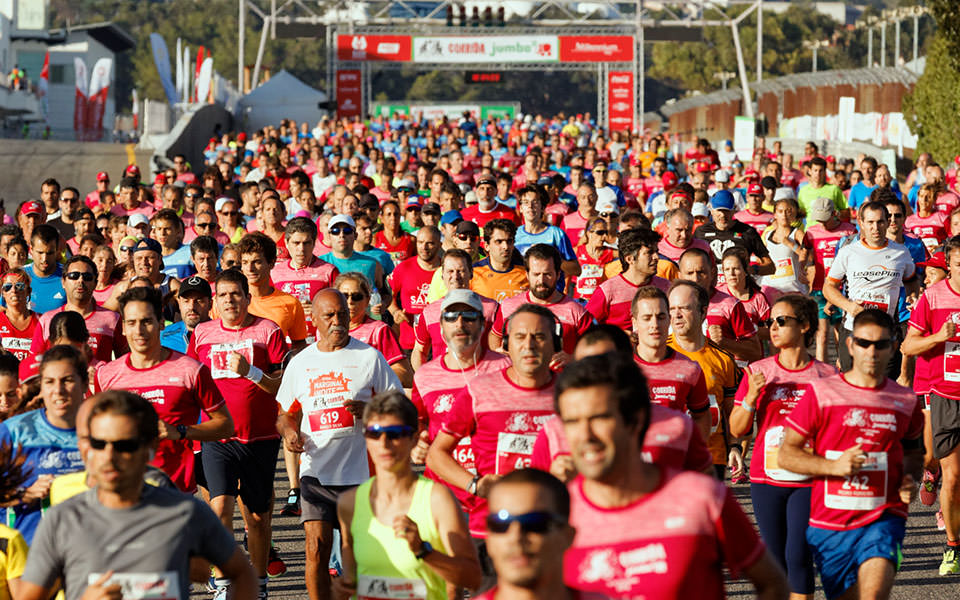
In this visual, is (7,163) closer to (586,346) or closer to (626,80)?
(626,80)

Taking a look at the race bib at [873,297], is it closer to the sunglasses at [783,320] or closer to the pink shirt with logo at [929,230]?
the pink shirt with logo at [929,230]

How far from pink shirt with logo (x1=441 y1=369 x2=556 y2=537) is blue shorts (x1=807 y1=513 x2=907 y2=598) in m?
1.34

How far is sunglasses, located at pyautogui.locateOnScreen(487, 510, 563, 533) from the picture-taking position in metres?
3.75

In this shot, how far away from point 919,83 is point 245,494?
2601cm

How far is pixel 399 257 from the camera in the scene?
13656 mm

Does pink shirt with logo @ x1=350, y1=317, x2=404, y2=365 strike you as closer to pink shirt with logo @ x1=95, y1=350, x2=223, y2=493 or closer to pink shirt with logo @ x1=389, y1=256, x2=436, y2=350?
pink shirt with logo @ x1=95, y1=350, x2=223, y2=493

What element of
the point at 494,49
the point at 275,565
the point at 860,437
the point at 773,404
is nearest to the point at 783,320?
the point at 773,404

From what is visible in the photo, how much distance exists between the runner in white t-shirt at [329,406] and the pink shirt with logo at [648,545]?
3.53 metres

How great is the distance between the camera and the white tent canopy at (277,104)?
46.7 meters

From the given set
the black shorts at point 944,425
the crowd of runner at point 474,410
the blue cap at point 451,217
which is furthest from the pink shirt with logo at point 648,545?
the blue cap at point 451,217

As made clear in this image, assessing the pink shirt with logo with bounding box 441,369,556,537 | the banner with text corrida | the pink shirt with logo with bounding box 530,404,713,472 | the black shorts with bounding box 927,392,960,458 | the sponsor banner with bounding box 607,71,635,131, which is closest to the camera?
the pink shirt with logo with bounding box 530,404,713,472

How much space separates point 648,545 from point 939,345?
579 cm

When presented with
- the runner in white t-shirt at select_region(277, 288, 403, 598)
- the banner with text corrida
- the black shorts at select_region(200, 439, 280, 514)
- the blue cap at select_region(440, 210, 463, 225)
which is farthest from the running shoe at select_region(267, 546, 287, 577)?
the banner with text corrida

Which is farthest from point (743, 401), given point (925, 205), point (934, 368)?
point (925, 205)
